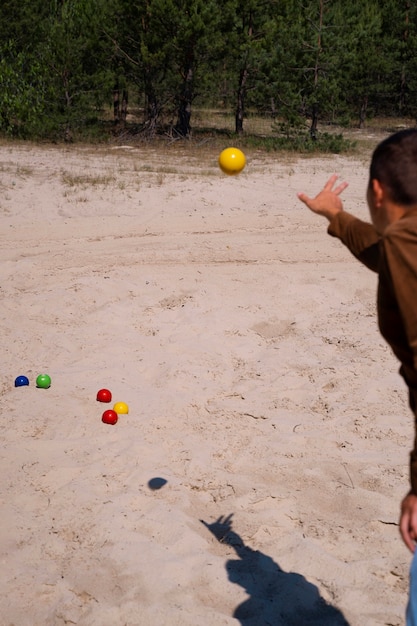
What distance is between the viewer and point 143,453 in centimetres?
493

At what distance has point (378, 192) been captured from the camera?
86.6 inches

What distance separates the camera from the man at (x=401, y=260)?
1.92 meters

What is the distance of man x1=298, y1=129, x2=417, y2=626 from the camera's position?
192cm

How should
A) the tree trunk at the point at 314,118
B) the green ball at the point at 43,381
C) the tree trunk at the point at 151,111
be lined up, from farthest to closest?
the tree trunk at the point at 151,111
the tree trunk at the point at 314,118
the green ball at the point at 43,381

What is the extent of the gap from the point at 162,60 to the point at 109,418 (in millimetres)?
16350

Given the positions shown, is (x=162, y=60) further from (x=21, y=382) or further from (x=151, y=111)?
(x=21, y=382)

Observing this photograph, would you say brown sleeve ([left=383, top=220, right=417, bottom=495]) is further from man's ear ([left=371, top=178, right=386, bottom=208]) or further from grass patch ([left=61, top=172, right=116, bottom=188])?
grass patch ([left=61, top=172, right=116, bottom=188])

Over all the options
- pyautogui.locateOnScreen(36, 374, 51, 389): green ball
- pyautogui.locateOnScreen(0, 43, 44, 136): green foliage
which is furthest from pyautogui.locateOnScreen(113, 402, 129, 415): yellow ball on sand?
pyautogui.locateOnScreen(0, 43, 44, 136): green foliage

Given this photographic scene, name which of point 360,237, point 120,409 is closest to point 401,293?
point 360,237

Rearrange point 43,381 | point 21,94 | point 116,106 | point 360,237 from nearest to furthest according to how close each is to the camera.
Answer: point 360,237, point 43,381, point 21,94, point 116,106

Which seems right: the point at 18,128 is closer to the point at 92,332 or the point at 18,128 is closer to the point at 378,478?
the point at 92,332

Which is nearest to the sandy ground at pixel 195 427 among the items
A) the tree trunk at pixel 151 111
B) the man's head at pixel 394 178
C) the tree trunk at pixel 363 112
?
the man's head at pixel 394 178

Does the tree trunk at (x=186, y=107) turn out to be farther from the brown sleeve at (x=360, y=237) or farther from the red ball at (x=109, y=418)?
the brown sleeve at (x=360, y=237)

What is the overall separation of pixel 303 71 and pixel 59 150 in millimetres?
6896
